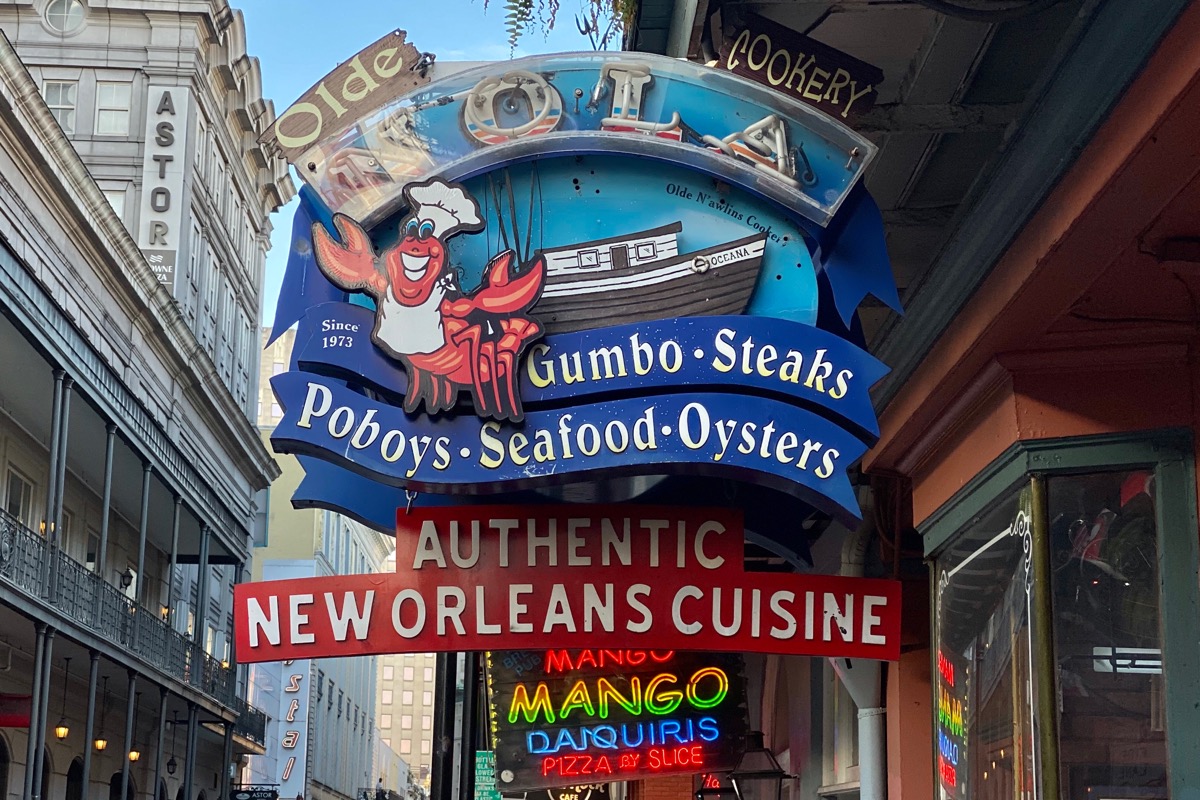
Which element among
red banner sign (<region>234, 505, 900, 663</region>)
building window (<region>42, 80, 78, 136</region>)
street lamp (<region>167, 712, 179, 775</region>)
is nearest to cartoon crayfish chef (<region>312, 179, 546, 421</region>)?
red banner sign (<region>234, 505, 900, 663</region>)

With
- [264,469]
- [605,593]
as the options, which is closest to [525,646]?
[605,593]

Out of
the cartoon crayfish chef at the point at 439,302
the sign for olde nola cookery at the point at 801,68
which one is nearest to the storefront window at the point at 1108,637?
the sign for olde nola cookery at the point at 801,68

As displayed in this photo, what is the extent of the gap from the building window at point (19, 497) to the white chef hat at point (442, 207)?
65.0 feet

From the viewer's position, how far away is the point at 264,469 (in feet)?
142

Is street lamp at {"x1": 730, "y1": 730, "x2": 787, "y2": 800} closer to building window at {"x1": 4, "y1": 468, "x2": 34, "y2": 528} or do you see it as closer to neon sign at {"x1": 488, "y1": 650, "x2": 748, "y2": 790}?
neon sign at {"x1": 488, "y1": 650, "x2": 748, "y2": 790}

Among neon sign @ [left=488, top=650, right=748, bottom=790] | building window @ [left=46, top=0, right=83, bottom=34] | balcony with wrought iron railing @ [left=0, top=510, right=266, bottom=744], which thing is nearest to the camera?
neon sign @ [left=488, top=650, right=748, bottom=790]

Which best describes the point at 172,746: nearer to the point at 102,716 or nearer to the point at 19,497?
the point at 102,716

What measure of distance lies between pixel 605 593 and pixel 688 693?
2.48 meters

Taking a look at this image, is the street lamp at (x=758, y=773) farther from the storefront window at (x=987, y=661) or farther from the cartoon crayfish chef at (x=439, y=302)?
the cartoon crayfish chef at (x=439, y=302)

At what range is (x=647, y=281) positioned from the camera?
19.9 ft

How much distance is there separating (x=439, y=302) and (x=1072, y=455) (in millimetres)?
2349

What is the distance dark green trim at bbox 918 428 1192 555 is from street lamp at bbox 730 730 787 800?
384 centimetres

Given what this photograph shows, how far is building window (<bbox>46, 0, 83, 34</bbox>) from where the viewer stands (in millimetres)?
38969

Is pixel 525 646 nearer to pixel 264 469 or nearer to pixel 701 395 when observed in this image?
pixel 701 395
